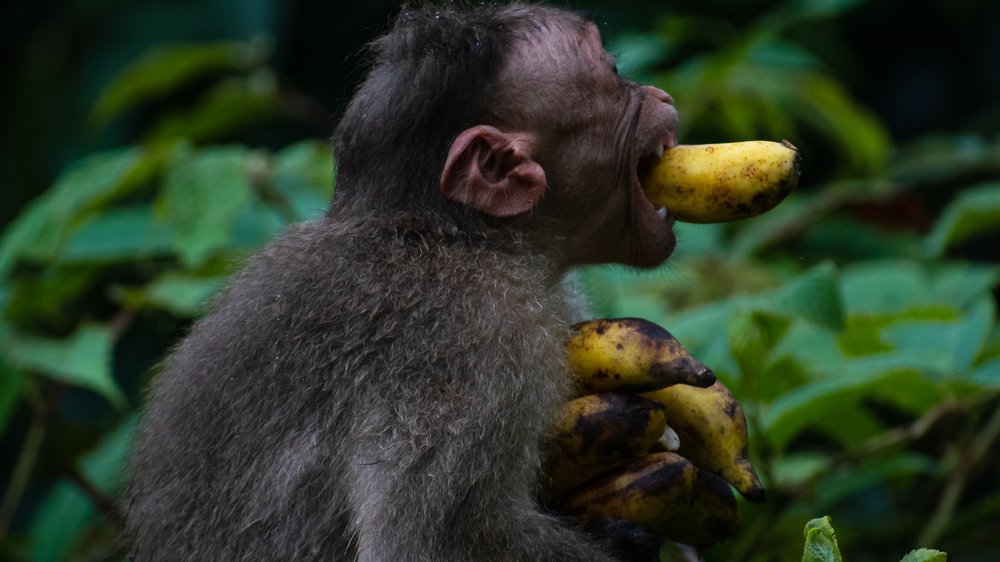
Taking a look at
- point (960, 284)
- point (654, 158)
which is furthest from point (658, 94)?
point (960, 284)

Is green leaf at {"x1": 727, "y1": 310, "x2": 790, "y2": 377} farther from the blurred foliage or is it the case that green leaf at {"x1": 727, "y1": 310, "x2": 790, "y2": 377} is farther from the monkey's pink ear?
the monkey's pink ear

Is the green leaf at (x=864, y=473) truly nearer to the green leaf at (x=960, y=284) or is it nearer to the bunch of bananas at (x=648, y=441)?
the green leaf at (x=960, y=284)

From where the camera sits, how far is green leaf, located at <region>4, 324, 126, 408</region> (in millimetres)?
3922

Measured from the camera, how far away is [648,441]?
2.67 metres

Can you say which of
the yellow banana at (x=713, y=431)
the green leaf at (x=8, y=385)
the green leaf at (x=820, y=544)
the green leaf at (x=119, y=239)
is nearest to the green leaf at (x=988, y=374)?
the yellow banana at (x=713, y=431)

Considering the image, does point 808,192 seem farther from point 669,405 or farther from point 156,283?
point 669,405

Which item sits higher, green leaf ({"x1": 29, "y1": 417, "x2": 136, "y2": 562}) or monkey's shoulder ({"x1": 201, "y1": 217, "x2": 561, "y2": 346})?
monkey's shoulder ({"x1": 201, "y1": 217, "x2": 561, "y2": 346})

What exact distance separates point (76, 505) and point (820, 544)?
3018 mm

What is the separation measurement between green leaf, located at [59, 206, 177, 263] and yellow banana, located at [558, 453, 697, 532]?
2.38 metres

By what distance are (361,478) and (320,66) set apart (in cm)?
637

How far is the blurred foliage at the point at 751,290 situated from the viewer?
3.63m

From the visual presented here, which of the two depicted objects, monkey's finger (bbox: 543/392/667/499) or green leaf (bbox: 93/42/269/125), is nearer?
monkey's finger (bbox: 543/392/667/499)

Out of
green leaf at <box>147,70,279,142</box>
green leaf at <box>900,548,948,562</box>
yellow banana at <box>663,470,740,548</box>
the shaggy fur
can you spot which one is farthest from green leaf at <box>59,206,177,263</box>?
green leaf at <box>900,548,948,562</box>

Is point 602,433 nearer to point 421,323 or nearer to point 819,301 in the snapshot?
point 421,323
